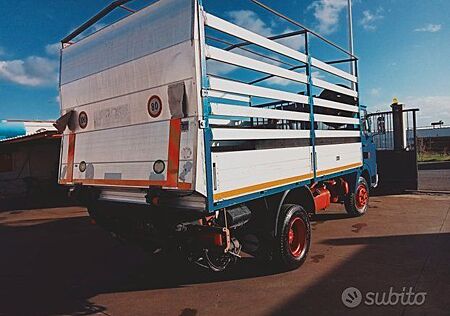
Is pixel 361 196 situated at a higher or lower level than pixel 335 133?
lower

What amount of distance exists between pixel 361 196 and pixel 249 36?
5.28 m

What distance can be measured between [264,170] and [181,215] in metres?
1.19

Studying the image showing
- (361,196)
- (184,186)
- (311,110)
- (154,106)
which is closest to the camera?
(184,186)

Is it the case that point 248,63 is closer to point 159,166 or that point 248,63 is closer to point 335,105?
point 159,166

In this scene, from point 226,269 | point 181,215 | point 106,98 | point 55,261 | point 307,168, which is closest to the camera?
point 181,215

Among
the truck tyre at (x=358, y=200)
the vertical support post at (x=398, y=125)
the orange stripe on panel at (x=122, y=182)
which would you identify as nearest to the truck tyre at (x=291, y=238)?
the orange stripe on panel at (x=122, y=182)

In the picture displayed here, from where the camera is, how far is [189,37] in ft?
11.5

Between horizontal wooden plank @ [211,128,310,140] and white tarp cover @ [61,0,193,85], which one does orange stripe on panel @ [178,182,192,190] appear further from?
white tarp cover @ [61,0,193,85]

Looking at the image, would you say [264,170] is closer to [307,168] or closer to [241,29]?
[307,168]

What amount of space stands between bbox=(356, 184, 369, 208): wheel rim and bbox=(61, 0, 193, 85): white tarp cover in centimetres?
582

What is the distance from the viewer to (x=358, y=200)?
787 cm

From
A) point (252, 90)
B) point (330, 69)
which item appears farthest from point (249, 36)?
point (330, 69)

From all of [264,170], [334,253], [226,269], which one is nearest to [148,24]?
[264,170]

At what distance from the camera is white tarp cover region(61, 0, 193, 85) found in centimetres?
361
